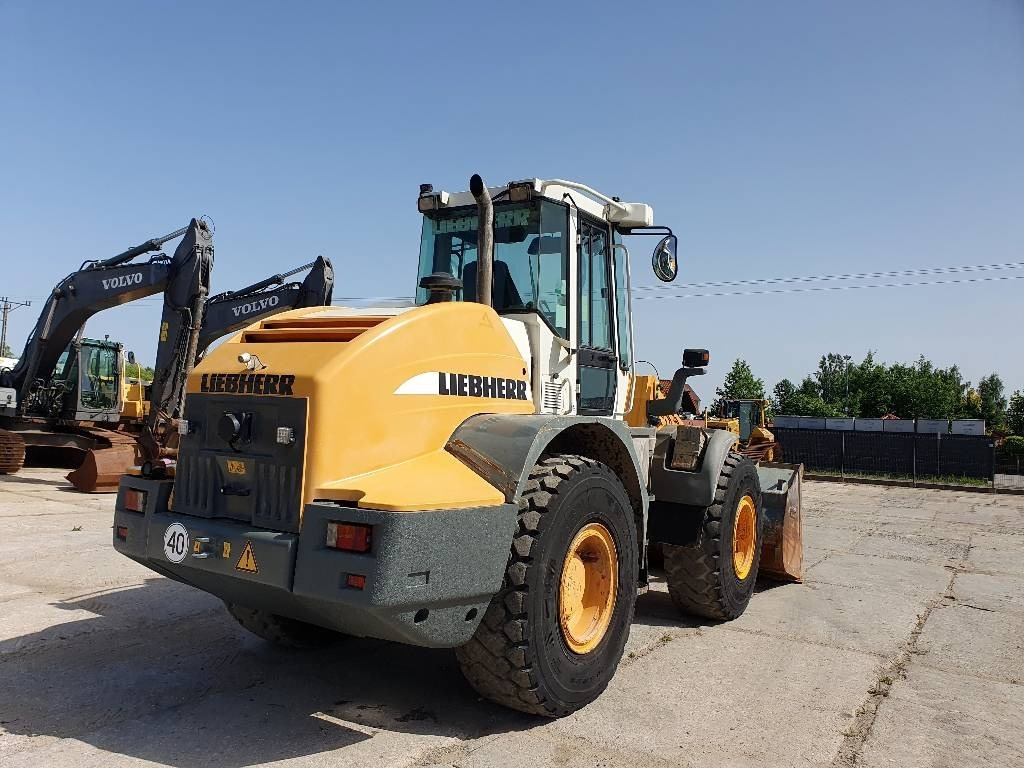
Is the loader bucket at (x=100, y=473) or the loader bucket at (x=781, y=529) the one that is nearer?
the loader bucket at (x=781, y=529)

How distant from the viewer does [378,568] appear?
3127 mm

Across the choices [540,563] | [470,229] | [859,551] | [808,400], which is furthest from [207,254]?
[808,400]

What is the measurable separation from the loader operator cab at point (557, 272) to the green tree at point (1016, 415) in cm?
4719

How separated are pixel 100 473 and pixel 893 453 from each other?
20606 millimetres

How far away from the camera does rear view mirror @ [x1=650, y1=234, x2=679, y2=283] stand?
17.9 ft

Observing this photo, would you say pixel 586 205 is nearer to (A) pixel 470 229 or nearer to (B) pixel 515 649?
(A) pixel 470 229

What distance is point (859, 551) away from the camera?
9672mm

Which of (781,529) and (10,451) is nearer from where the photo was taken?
(781,529)

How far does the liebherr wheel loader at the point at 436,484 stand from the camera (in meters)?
3.30

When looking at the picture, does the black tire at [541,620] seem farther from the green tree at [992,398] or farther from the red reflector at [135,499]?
the green tree at [992,398]

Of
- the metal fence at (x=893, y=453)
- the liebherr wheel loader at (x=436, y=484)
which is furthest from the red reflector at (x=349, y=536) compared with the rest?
the metal fence at (x=893, y=453)

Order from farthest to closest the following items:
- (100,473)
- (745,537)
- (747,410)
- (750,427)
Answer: (747,410) → (750,427) → (100,473) → (745,537)

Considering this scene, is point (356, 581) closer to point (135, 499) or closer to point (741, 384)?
point (135, 499)

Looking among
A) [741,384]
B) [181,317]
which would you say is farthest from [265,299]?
[741,384]
